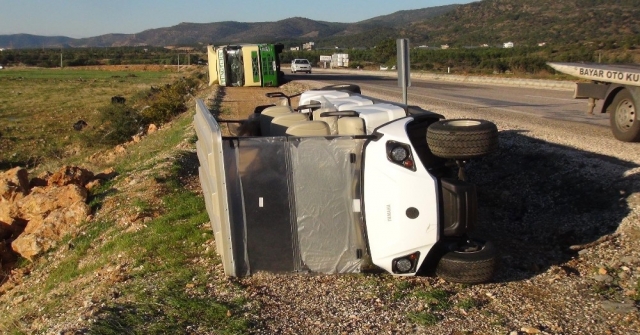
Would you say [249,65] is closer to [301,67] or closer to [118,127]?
[118,127]

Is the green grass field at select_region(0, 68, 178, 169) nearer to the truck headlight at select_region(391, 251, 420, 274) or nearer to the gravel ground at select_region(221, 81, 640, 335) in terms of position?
the gravel ground at select_region(221, 81, 640, 335)

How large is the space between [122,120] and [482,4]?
399 ft

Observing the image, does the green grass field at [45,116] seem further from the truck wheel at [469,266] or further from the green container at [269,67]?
the truck wheel at [469,266]

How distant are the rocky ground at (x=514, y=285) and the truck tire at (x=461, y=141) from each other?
1.06 m

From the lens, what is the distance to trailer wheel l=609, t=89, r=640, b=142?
10797 millimetres

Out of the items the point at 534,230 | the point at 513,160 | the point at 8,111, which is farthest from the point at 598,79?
the point at 8,111

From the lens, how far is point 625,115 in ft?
36.5

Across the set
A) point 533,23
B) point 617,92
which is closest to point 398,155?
point 617,92

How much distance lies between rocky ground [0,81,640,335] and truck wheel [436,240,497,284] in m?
0.11

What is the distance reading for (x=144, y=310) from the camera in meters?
5.18

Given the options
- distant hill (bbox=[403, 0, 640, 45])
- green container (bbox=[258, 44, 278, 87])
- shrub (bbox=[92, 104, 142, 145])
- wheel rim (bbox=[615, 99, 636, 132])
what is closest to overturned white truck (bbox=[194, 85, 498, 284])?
wheel rim (bbox=[615, 99, 636, 132])

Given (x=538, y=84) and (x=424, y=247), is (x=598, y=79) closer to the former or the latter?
(x=424, y=247)

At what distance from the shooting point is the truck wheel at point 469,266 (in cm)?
533

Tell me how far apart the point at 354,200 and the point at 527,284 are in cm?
155
